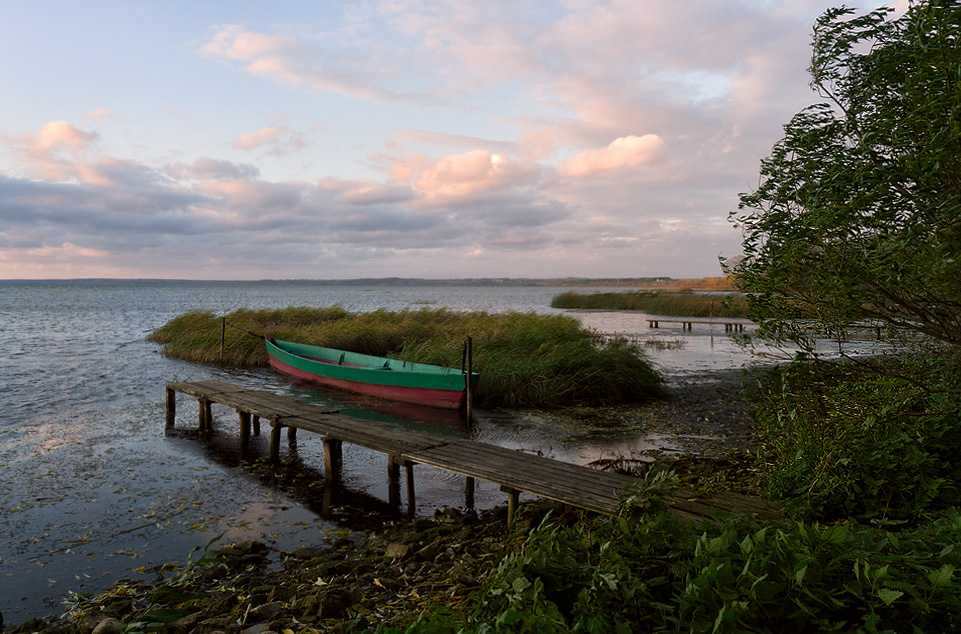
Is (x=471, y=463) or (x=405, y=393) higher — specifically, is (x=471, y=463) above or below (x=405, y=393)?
above

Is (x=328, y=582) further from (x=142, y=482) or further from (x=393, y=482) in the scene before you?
(x=142, y=482)

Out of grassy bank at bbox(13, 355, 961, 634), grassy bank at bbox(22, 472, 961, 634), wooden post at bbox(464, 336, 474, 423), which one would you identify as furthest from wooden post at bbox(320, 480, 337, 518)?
wooden post at bbox(464, 336, 474, 423)

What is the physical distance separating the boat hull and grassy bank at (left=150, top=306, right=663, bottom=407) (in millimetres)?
1409

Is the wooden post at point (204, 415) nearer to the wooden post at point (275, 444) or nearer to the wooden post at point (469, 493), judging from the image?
the wooden post at point (275, 444)

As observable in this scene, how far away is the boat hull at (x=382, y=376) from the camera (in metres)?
14.3

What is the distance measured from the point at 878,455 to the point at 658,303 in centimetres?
4481

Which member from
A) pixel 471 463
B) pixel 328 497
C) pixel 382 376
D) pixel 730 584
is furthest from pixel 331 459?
pixel 730 584

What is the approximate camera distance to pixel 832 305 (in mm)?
4891

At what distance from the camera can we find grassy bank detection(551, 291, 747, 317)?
1796 inches

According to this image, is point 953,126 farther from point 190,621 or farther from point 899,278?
point 190,621

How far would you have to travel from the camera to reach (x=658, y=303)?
48.2 m

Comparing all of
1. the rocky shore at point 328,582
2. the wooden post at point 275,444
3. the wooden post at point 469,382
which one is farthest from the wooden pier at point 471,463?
the wooden post at point 469,382

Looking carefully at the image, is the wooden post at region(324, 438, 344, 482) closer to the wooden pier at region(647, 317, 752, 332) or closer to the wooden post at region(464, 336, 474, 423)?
the wooden post at region(464, 336, 474, 423)

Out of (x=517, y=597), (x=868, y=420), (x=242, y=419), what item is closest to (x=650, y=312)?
(x=242, y=419)
